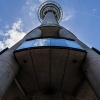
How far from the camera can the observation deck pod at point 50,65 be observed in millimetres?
12281

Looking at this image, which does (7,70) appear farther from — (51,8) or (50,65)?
(51,8)

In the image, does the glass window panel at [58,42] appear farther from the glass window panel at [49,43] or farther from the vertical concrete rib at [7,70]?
the vertical concrete rib at [7,70]

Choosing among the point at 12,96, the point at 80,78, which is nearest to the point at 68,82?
the point at 80,78

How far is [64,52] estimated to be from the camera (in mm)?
12281

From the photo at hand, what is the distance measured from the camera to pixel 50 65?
13.1 meters

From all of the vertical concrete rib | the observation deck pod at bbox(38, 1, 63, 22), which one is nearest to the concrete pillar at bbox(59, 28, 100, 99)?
the vertical concrete rib

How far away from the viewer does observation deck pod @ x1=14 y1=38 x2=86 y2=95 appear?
12.3 meters

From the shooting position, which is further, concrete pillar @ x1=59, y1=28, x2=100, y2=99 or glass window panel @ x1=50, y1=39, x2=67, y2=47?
glass window panel @ x1=50, y1=39, x2=67, y2=47

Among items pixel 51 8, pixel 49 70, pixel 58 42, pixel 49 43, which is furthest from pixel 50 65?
pixel 51 8

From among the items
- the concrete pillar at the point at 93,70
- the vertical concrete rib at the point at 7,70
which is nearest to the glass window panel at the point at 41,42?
the vertical concrete rib at the point at 7,70

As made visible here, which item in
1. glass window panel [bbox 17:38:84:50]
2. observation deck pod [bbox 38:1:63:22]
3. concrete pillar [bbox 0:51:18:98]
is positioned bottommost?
concrete pillar [bbox 0:51:18:98]

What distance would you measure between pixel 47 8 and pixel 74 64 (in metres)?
36.6

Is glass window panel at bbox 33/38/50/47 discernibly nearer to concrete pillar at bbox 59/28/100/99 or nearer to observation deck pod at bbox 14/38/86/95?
observation deck pod at bbox 14/38/86/95

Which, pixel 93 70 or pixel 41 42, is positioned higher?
pixel 41 42
